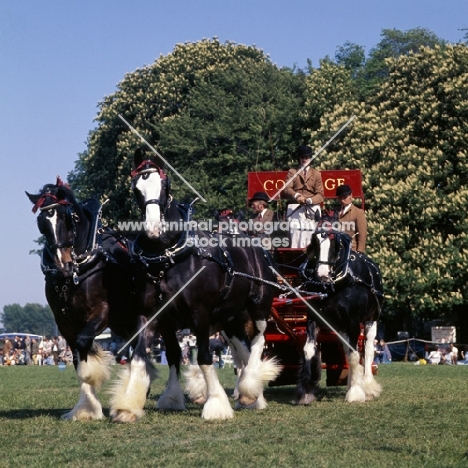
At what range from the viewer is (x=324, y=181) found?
1952cm

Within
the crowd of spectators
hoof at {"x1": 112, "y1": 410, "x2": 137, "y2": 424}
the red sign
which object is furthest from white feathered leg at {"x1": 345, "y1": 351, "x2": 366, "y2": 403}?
the crowd of spectators

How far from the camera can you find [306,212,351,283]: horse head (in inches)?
577

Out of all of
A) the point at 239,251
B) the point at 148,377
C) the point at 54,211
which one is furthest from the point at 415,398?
the point at 54,211

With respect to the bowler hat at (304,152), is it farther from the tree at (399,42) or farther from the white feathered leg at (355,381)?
the tree at (399,42)

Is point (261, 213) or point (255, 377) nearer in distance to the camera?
point (255, 377)

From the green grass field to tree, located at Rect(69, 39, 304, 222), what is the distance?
3241 cm

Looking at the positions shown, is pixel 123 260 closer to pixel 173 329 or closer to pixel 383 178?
pixel 173 329

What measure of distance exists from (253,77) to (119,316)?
4399 cm

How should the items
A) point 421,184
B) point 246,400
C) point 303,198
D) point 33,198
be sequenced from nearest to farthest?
point 33,198 → point 246,400 → point 303,198 → point 421,184

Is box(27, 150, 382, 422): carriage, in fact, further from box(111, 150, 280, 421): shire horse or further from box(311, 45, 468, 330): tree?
box(311, 45, 468, 330): tree

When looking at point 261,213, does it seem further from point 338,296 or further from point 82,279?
point 82,279

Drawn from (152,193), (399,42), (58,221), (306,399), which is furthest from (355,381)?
(399,42)

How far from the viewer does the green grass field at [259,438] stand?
875 centimetres

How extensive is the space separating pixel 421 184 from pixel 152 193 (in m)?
30.1
